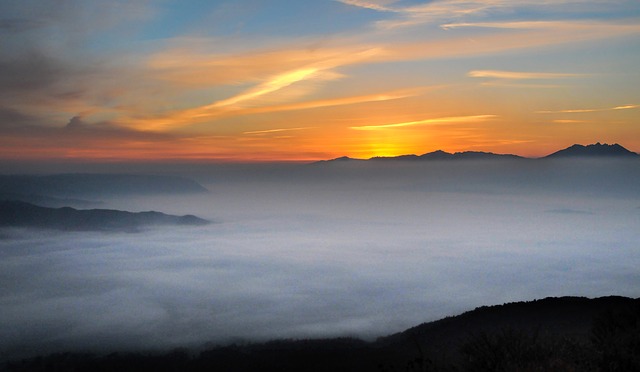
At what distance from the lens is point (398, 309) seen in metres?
151

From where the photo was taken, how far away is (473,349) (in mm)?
17922

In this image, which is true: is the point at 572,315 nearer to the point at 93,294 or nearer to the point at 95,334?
the point at 95,334

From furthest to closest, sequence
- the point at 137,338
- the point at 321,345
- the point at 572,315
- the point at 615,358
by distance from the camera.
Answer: the point at 137,338 → the point at 321,345 → the point at 572,315 → the point at 615,358

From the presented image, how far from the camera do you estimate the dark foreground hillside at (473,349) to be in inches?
666

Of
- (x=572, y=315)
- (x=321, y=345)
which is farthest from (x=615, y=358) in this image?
(x=321, y=345)

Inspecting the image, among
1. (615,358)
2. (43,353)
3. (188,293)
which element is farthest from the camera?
(188,293)

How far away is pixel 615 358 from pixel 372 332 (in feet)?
310

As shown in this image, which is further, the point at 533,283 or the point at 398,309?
the point at 533,283

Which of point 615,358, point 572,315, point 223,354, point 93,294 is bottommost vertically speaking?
point 93,294

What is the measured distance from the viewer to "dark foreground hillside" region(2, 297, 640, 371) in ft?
55.5

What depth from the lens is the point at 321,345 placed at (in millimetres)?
69812

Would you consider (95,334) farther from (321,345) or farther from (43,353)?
(321,345)

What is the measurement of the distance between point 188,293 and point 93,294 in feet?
115

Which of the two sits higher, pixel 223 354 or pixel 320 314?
pixel 223 354
